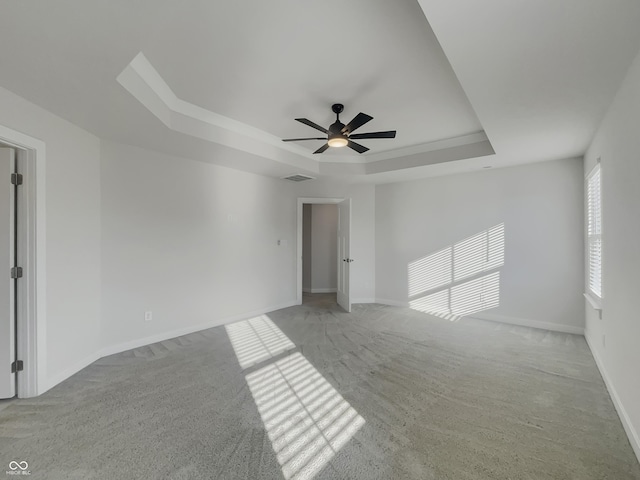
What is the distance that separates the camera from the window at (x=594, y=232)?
10.6ft

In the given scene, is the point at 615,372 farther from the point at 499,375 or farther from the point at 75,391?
the point at 75,391

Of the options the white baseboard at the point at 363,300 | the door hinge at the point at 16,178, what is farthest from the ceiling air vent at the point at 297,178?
the door hinge at the point at 16,178

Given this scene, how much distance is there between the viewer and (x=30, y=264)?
8.23 ft

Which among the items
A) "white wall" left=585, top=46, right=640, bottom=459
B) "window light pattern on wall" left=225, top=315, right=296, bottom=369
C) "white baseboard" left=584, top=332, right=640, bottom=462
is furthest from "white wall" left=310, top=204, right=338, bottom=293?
"white wall" left=585, top=46, right=640, bottom=459

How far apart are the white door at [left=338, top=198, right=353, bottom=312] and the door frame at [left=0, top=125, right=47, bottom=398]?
13.1ft

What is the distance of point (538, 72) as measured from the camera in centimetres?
203

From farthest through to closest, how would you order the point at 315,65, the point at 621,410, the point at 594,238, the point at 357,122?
the point at 594,238 → the point at 357,122 → the point at 315,65 → the point at 621,410

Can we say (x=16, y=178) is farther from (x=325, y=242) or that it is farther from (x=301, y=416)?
(x=325, y=242)

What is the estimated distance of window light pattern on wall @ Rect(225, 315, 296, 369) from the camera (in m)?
3.33

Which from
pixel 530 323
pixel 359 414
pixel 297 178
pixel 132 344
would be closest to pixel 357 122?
pixel 359 414

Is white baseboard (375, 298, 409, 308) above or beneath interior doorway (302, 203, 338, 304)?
beneath

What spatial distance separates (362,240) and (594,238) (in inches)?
137

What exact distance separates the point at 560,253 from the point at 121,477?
5.28 m

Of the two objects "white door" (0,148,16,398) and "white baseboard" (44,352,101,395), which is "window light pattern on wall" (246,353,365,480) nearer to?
"white baseboard" (44,352,101,395)
